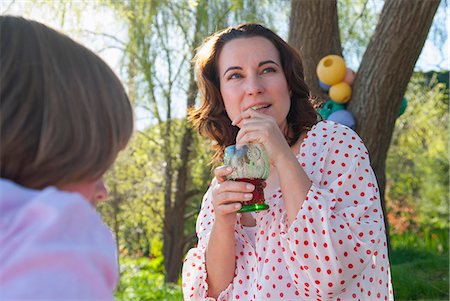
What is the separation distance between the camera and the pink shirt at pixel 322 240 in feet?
6.38

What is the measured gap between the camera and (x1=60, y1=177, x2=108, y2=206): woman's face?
3.26 feet

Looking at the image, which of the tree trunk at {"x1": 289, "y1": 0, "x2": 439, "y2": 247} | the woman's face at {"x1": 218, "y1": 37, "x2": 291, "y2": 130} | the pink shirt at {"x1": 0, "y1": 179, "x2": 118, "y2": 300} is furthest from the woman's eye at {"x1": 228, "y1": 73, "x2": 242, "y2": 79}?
the tree trunk at {"x1": 289, "y1": 0, "x2": 439, "y2": 247}

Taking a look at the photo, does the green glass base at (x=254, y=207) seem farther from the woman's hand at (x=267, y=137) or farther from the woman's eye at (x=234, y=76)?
the woman's eye at (x=234, y=76)

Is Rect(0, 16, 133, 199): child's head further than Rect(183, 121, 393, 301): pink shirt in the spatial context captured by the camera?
No

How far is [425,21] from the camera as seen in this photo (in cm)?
423

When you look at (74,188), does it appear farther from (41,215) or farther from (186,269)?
(186,269)

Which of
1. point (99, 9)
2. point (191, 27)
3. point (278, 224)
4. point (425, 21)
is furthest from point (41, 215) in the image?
point (191, 27)

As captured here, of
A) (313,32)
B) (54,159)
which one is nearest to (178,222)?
(313,32)

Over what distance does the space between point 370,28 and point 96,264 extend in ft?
28.6

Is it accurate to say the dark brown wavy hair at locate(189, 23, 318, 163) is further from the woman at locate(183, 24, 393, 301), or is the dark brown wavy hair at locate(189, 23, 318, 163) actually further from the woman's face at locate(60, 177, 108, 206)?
the woman's face at locate(60, 177, 108, 206)

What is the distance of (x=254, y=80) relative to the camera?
2234mm

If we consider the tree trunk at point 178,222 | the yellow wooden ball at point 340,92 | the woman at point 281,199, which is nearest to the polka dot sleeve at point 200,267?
the woman at point 281,199

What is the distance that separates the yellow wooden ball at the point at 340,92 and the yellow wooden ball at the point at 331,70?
4 cm

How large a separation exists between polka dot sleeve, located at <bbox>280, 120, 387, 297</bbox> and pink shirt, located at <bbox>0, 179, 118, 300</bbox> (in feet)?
3.78
